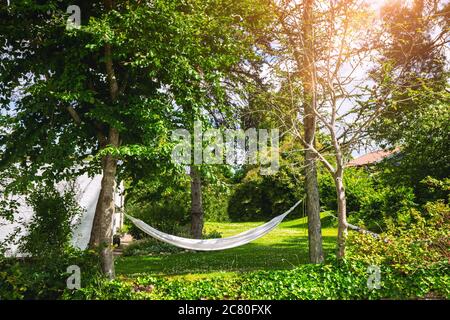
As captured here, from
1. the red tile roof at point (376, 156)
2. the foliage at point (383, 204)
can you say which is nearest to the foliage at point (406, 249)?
the red tile roof at point (376, 156)

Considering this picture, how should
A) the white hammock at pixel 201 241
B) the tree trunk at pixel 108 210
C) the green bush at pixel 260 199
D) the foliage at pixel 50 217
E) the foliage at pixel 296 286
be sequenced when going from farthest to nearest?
the green bush at pixel 260 199, the white hammock at pixel 201 241, the foliage at pixel 50 217, the tree trunk at pixel 108 210, the foliage at pixel 296 286

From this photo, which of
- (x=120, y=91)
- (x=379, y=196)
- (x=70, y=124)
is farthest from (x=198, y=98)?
(x=379, y=196)

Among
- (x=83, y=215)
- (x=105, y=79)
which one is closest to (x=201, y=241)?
(x=105, y=79)

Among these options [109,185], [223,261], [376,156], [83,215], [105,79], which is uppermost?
Answer: [376,156]

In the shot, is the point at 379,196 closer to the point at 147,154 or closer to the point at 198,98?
the point at 198,98

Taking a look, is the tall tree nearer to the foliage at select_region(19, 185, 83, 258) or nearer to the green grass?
the foliage at select_region(19, 185, 83, 258)

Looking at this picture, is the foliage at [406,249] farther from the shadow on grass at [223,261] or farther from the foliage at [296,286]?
the shadow on grass at [223,261]

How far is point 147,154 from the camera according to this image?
5.98 m

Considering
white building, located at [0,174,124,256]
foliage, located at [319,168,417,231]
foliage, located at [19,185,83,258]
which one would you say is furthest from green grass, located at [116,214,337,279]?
foliage, located at [19,185,83,258]

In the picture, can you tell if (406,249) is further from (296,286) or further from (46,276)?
(46,276)

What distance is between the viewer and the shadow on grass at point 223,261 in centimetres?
835

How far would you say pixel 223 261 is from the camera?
31.6 ft
